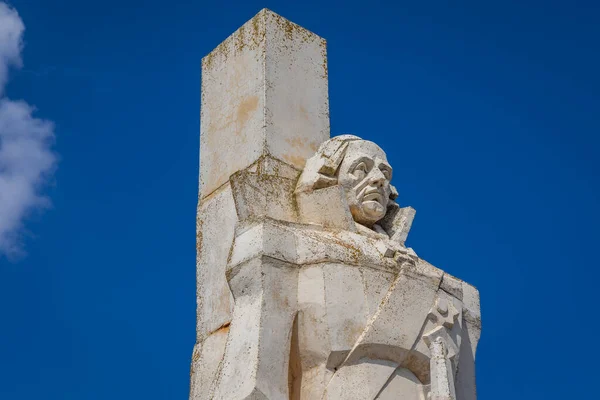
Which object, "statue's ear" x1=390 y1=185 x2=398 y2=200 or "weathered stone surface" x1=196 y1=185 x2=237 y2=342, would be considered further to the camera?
"statue's ear" x1=390 y1=185 x2=398 y2=200

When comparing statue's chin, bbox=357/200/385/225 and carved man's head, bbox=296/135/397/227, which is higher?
carved man's head, bbox=296/135/397/227

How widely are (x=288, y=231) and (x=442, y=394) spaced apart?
5.52 ft

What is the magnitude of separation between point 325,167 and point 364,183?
345mm

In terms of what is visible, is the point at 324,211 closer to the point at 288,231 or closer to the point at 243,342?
the point at 288,231

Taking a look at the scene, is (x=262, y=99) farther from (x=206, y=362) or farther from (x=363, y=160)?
(x=206, y=362)

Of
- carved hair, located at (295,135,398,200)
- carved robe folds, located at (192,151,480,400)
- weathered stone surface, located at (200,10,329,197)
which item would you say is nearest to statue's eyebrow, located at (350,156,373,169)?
carved hair, located at (295,135,398,200)

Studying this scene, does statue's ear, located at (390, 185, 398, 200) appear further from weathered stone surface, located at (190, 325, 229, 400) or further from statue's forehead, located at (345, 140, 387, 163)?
weathered stone surface, located at (190, 325, 229, 400)

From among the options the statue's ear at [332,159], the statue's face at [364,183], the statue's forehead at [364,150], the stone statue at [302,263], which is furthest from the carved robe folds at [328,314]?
the statue's forehead at [364,150]

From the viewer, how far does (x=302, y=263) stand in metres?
9.77

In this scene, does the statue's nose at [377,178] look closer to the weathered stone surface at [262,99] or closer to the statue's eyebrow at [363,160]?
the statue's eyebrow at [363,160]

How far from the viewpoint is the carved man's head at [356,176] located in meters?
10.5

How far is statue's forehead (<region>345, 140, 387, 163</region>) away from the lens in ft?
34.9

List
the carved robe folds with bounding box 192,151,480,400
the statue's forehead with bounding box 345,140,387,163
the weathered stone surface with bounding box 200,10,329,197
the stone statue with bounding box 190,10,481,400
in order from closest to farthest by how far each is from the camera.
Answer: the carved robe folds with bounding box 192,151,480,400 < the stone statue with bounding box 190,10,481,400 < the statue's forehead with bounding box 345,140,387,163 < the weathered stone surface with bounding box 200,10,329,197

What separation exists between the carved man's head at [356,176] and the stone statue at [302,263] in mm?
12
